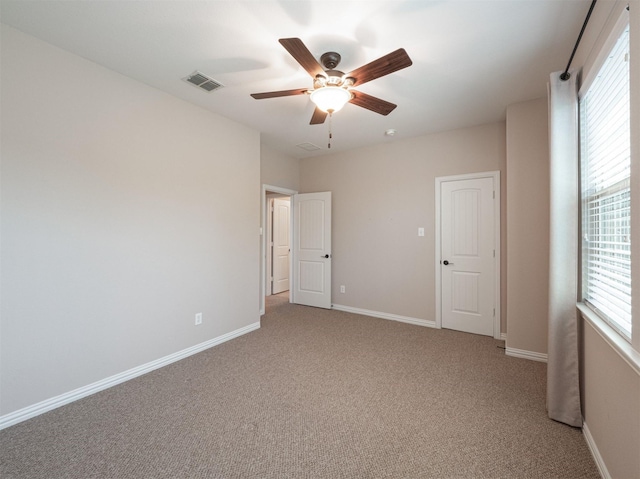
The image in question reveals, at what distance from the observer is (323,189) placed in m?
5.08

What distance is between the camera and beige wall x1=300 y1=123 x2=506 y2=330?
387cm

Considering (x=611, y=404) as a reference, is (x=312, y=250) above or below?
above

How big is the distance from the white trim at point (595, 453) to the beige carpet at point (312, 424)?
38 millimetres

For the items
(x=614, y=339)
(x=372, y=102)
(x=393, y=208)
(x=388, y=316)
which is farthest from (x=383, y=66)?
(x=388, y=316)

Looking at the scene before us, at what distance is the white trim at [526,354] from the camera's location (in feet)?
9.70

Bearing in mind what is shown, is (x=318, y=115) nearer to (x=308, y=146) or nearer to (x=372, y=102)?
(x=372, y=102)

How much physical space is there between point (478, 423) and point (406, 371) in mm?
813

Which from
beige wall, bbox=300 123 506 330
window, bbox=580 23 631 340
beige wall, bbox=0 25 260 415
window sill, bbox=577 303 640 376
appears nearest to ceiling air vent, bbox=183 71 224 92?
beige wall, bbox=0 25 260 415

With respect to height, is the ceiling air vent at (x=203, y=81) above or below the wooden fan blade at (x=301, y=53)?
above

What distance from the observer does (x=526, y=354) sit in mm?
3029

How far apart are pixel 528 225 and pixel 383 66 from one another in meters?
2.29

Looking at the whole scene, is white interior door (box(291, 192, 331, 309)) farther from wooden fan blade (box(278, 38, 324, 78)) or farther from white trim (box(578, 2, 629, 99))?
white trim (box(578, 2, 629, 99))

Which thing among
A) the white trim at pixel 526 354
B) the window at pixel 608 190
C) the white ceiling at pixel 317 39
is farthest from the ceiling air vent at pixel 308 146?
the white trim at pixel 526 354

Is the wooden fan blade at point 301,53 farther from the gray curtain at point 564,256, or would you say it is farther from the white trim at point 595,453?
the white trim at point 595,453
